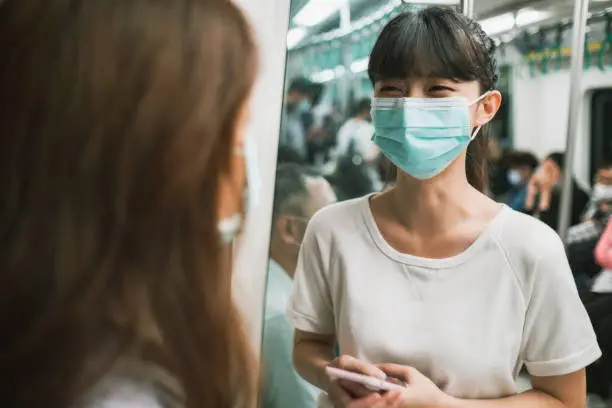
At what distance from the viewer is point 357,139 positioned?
144 centimetres

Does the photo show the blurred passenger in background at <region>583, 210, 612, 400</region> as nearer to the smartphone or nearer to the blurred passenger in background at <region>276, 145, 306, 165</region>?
the smartphone

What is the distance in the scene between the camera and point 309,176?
152cm

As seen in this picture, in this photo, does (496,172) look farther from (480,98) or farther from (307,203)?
(307,203)

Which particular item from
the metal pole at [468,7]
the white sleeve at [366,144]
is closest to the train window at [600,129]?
the metal pole at [468,7]

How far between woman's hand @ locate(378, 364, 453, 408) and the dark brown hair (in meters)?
0.49

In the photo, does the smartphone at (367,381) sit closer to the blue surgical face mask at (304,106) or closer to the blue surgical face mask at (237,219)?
the blue surgical face mask at (237,219)

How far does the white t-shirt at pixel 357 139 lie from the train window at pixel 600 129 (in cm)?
49

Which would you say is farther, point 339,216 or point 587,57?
point 587,57

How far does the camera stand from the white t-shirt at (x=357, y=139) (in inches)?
54.2

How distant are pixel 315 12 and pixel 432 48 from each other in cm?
56

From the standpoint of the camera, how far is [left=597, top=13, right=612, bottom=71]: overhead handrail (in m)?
1.33

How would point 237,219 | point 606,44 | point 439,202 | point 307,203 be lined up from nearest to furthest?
point 237,219 → point 439,202 → point 606,44 → point 307,203

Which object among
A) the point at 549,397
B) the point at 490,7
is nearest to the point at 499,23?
the point at 490,7

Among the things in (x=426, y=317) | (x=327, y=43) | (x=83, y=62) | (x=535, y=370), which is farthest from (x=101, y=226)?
(x=327, y=43)
